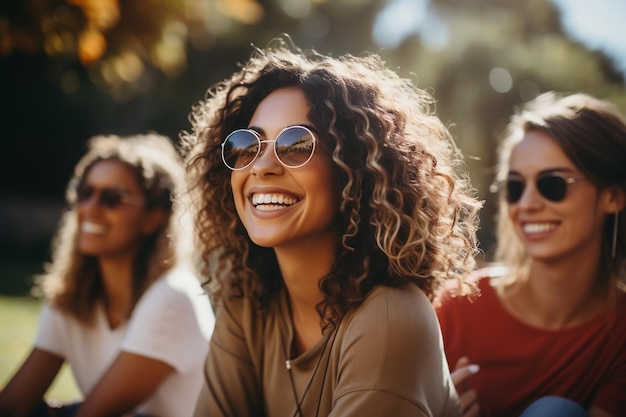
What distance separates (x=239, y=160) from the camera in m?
2.52

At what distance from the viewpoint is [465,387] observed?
2984 mm

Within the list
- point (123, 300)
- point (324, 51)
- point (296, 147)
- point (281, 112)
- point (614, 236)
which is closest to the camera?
point (296, 147)

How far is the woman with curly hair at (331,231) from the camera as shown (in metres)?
2.27

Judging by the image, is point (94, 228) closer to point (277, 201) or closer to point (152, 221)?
point (152, 221)

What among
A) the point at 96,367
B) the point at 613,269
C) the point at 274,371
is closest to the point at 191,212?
the point at 274,371

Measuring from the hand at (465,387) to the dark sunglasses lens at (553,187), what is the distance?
2.93 ft

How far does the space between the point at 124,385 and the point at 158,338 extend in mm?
263

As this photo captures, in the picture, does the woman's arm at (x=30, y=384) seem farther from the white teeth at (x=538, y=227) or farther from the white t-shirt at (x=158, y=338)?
the white teeth at (x=538, y=227)

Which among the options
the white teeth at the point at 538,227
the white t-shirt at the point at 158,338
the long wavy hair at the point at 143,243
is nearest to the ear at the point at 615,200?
the white teeth at the point at 538,227

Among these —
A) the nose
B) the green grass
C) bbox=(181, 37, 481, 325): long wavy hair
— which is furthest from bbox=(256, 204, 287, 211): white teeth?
the green grass

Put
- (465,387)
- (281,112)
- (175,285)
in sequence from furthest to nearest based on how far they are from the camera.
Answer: (175,285), (465,387), (281,112)

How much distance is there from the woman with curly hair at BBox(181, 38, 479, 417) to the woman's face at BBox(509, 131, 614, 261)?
67 cm

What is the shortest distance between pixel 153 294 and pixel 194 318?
9.6 inches

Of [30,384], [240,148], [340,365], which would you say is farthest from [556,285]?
[30,384]
